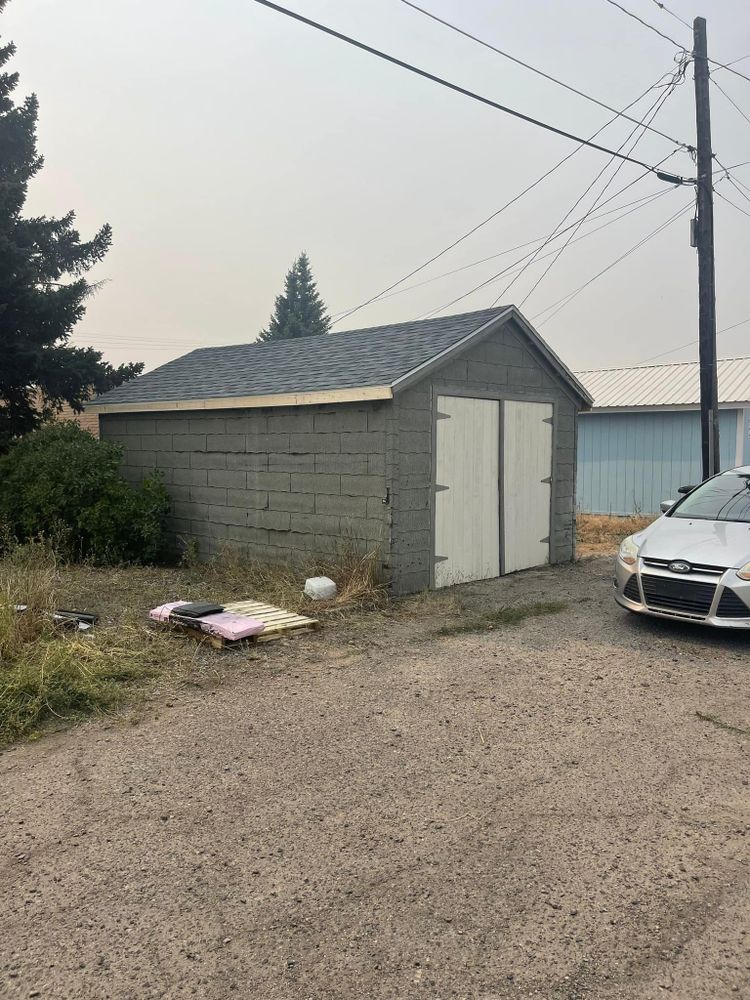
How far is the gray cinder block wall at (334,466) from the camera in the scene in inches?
339

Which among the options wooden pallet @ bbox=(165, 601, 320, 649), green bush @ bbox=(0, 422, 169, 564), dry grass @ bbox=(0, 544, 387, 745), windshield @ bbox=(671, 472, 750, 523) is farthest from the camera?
green bush @ bbox=(0, 422, 169, 564)

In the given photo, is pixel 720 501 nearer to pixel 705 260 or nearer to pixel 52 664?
pixel 705 260

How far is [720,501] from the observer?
7.71 m

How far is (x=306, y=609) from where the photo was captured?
7789 millimetres

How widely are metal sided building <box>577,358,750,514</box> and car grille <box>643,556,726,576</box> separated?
1149 centimetres

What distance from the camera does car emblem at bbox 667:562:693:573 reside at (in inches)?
263

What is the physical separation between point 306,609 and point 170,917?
16.5 feet

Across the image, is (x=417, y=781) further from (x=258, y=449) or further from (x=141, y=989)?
(x=258, y=449)

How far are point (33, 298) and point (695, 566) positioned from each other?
1319 cm

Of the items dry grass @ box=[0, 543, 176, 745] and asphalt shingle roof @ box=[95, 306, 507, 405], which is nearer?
dry grass @ box=[0, 543, 176, 745]

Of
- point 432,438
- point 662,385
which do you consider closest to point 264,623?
point 432,438

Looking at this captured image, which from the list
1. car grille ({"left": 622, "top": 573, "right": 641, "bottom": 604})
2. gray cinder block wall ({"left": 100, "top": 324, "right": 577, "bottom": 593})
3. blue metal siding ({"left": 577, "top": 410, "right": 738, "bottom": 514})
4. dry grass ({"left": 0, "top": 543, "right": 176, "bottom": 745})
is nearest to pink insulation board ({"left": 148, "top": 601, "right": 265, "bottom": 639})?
dry grass ({"left": 0, "top": 543, "right": 176, "bottom": 745})

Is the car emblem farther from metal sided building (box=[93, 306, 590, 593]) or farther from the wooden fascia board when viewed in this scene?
the wooden fascia board

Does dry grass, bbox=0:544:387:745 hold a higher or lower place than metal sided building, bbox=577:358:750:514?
lower
